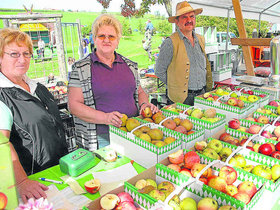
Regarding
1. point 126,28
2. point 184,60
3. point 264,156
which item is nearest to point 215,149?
point 264,156

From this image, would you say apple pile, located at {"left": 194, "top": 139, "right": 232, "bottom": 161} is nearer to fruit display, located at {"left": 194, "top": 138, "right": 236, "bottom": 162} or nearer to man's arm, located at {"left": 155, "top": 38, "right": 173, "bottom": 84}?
fruit display, located at {"left": 194, "top": 138, "right": 236, "bottom": 162}

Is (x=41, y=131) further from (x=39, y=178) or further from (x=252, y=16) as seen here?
(x=252, y=16)

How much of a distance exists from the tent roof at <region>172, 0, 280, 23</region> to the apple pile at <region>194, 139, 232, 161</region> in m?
3.44

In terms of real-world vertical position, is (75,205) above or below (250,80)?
below

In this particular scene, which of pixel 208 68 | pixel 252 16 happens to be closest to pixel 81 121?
pixel 208 68

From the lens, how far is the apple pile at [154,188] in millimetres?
1215

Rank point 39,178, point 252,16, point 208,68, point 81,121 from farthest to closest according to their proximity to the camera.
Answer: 1. point 252,16
2. point 208,68
3. point 81,121
4. point 39,178

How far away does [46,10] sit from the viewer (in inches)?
267

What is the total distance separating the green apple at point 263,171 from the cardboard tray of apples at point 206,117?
1.79ft

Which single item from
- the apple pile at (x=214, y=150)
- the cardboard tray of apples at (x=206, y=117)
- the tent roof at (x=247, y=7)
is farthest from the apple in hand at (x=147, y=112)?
the tent roof at (x=247, y=7)

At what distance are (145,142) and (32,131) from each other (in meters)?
0.86

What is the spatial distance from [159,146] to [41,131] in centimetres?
92

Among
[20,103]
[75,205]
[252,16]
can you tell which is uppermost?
[252,16]

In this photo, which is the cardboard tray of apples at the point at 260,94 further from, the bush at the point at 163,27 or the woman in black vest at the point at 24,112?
the bush at the point at 163,27
